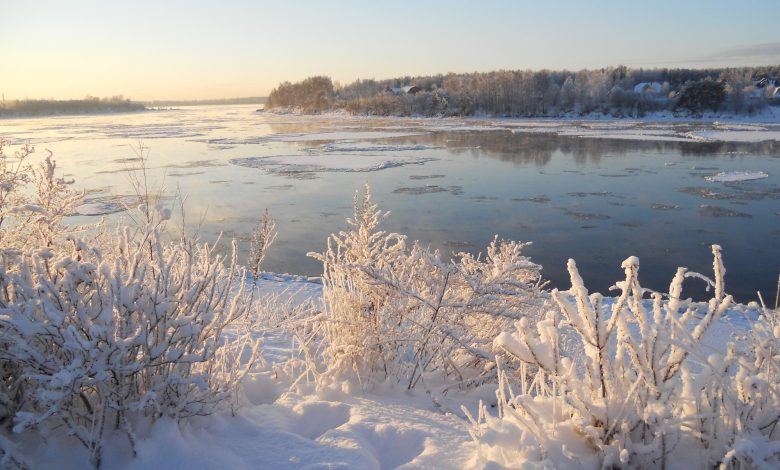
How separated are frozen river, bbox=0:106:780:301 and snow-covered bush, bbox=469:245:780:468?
279 cm

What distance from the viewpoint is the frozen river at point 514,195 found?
1136 cm

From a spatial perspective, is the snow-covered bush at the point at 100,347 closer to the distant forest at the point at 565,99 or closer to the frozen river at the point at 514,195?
the frozen river at the point at 514,195

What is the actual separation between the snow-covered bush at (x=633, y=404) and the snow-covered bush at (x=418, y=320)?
1200 millimetres

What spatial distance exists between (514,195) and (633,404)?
15.4m

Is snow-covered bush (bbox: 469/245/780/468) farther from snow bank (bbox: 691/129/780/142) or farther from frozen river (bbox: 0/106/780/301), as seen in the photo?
snow bank (bbox: 691/129/780/142)

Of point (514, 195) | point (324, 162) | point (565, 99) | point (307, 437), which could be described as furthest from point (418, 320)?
point (565, 99)

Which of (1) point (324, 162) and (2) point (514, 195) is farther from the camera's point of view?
(1) point (324, 162)

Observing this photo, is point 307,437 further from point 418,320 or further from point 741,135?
point 741,135

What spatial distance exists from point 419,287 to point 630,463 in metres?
2.52

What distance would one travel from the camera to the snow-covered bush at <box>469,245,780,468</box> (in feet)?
6.31

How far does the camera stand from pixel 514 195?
16984 millimetres

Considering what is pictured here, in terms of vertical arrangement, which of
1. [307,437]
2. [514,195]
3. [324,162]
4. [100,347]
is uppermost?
[100,347]

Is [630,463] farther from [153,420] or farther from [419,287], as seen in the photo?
[419,287]

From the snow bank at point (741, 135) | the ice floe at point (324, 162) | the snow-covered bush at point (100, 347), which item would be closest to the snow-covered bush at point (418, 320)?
the snow-covered bush at point (100, 347)
